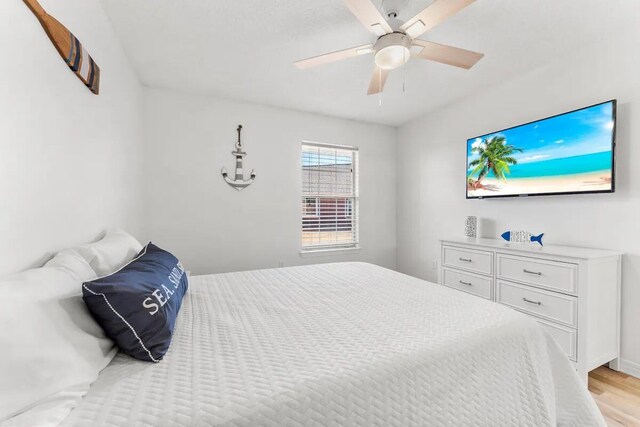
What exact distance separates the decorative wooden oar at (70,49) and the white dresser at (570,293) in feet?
10.1

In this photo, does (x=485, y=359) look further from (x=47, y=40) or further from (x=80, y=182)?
(x=47, y=40)

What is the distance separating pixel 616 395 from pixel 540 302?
62 cm

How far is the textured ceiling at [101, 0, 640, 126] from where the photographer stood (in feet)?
5.83

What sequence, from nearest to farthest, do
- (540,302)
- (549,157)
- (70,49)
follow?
(70,49)
(540,302)
(549,157)

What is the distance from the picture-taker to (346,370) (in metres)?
0.84

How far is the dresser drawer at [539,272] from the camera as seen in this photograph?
6.25 feet

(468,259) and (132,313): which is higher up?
(132,313)

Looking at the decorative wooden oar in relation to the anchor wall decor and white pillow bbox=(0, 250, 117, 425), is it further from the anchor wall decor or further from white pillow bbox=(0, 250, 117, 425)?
the anchor wall decor

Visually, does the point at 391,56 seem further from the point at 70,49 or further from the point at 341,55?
the point at 70,49

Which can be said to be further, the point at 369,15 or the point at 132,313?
the point at 369,15

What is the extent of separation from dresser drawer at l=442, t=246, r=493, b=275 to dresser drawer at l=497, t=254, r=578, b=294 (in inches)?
4.1

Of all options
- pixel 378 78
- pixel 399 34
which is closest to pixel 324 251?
pixel 378 78

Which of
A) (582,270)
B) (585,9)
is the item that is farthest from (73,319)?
(585,9)

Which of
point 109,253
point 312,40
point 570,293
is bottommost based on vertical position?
point 570,293
